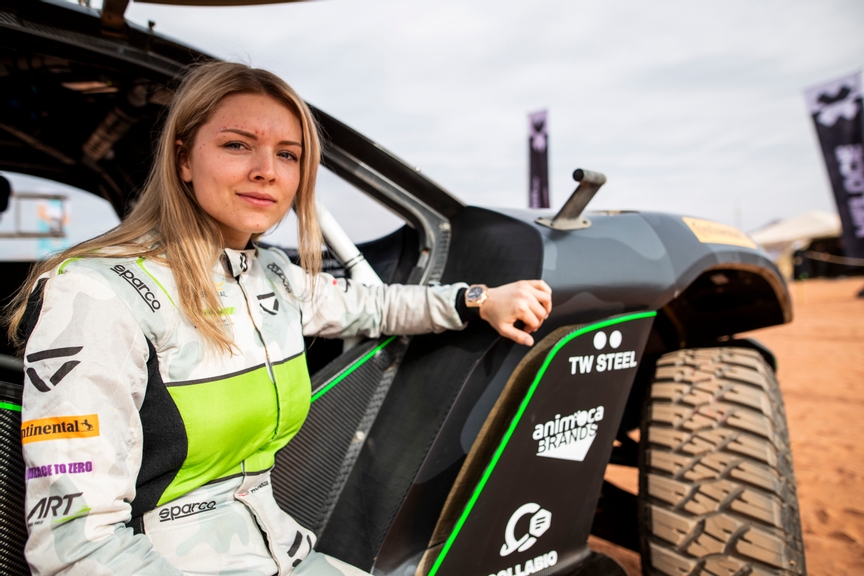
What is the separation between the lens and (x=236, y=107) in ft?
3.61

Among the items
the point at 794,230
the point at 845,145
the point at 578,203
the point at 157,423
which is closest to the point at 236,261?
the point at 157,423

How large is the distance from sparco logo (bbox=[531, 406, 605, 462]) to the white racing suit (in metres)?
0.52

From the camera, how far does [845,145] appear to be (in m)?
13.1

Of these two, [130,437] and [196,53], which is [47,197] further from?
[130,437]

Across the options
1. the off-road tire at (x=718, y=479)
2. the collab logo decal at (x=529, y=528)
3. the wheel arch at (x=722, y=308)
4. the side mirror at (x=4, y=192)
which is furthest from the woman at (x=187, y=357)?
the side mirror at (x=4, y=192)

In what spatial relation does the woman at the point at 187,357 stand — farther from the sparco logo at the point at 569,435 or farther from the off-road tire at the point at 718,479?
the off-road tire at the point at 718,479

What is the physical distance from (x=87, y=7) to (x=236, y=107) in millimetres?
381

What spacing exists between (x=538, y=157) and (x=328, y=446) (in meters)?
16.1

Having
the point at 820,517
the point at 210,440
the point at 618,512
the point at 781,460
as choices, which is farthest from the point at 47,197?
the point at 820,517

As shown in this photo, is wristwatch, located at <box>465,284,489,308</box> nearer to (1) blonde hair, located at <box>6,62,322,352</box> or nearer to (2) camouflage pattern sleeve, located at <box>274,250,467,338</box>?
(2) camouflage pattern sleeve, located at <box>274,250,467,338</box>

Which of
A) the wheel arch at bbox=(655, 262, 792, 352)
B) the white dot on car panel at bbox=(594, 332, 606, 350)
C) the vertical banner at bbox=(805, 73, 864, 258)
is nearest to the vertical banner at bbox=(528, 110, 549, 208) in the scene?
the vertical banner at bbox=(805, 73, 864, 258)

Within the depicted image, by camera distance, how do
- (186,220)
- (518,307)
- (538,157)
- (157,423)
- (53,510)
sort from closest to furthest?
(53,510) → (157,423) → (186,220) → (518,307) → (538,157)

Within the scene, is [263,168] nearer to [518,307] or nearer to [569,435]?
[518,307]

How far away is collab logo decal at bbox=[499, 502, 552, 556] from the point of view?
4.36 feet
